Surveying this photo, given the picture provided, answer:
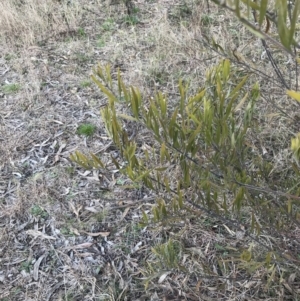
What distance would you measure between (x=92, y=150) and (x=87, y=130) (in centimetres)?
21

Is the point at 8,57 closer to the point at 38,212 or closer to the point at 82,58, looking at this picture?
the point at 82,58

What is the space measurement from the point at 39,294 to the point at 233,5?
1.88 meters

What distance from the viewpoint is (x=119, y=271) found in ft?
6.97

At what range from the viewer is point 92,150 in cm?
285

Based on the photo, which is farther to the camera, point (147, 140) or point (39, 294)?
point (147, 140)

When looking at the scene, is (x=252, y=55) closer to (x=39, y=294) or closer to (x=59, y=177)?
(x=59, y=177)

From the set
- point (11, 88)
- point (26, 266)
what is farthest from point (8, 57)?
point (26, 266)

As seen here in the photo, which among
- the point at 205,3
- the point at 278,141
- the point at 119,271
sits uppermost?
the point at 205,3

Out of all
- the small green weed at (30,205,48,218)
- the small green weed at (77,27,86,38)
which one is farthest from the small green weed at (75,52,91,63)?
the small green weed at (30,205,48,218)

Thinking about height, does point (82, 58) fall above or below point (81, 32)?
below

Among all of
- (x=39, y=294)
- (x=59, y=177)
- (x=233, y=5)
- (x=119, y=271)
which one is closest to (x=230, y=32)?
(x=59, y=177)

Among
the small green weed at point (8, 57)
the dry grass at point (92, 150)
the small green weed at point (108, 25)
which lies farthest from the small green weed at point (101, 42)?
the small green weed at point (8, 57)

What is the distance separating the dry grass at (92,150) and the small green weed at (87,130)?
4 centimetres

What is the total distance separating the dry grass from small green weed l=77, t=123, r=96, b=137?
0.04 meters
